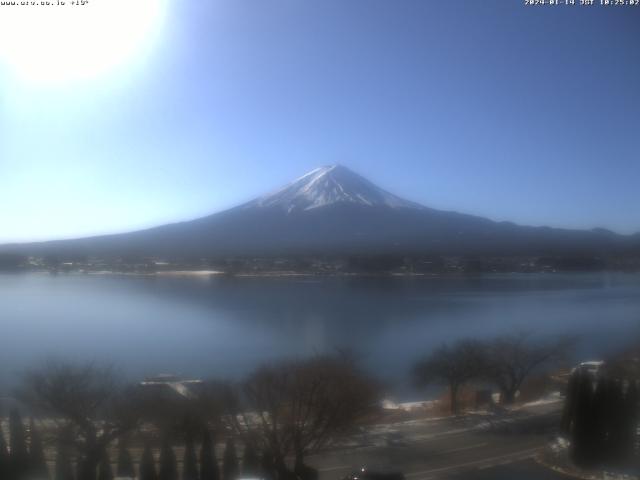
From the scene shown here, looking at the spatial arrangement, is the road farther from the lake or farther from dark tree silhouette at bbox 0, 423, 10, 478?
dark tree silhouette at bbox 0, 423, 10, 478

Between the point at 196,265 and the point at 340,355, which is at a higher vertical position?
the point at 196,265

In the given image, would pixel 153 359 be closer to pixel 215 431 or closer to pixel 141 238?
pixel 215 431

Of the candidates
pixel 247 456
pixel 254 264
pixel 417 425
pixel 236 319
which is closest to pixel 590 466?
pixel 417 425

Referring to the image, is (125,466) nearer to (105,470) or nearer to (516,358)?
(105,470)

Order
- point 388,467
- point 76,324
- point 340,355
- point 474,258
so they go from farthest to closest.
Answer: point 474,258 → point 76,324 → point 340,355 → point 388,467

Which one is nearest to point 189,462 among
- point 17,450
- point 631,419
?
point 17,450

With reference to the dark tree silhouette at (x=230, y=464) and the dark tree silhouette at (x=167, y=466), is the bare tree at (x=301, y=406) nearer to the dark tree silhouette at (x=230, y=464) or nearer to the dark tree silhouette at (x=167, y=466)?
the dark tree silhouette at (x=230, y=464)

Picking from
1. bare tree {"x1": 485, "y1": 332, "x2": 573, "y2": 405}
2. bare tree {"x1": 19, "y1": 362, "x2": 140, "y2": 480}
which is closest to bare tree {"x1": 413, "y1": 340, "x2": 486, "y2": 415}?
bare tree {"x1": 485, "y1": 332, "x2": 573, "y2": 405}
